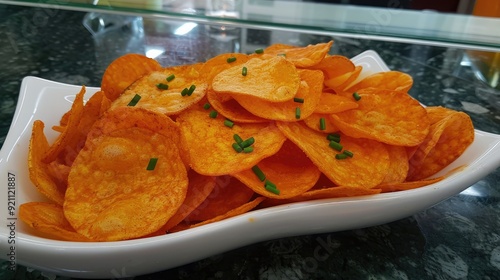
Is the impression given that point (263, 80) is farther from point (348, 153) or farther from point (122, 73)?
point (122, 73)

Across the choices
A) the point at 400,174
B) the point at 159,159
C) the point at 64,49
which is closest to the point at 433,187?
the point at 400,174

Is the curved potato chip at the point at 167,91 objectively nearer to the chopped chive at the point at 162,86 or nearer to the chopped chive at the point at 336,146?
the chopped chive at the point at 162,86

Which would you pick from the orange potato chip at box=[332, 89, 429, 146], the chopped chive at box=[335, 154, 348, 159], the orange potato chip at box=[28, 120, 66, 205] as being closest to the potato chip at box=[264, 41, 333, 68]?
the orange potato chip at box=[332, 89, 429, 146]

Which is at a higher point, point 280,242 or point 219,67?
point 219,67

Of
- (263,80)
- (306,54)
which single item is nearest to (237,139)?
(263,80)

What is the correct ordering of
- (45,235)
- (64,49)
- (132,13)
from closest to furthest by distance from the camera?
1. (45,235)
2. (132,13)
3. (64,49)

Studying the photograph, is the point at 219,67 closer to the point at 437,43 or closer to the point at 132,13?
the point at 132,13
